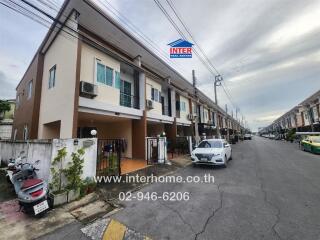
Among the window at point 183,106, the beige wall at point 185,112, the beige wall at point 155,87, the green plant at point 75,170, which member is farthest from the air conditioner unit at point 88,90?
the window at point 183,106

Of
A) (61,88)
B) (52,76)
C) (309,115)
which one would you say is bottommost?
(61,88)

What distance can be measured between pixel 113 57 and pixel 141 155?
6490mm

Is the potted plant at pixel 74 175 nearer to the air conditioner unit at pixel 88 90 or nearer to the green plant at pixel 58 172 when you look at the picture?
the green plant at pixel 58 172

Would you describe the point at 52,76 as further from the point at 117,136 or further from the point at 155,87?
the point at 155,87

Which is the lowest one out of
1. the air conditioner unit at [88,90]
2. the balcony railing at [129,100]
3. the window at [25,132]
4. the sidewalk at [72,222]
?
the sidewalk at [72,222]

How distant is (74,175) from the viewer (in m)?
4.91

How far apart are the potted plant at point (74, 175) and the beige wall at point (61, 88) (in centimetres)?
214

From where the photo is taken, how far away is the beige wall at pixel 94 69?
7.91 metres

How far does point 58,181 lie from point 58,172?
26cm

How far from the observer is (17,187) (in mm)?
4223

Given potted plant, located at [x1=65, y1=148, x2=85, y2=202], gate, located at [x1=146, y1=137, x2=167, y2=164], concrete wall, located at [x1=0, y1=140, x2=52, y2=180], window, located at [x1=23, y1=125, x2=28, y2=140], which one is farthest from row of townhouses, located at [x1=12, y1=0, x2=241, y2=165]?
potted plant, located at [x1=65, y1=148, x2=85, y2=202]

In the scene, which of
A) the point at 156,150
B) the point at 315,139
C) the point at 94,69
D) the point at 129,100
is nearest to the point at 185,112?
the point at 129,100

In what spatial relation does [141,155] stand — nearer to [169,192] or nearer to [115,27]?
[169,192]

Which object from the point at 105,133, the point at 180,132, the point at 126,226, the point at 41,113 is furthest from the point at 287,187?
the point at 180,132
